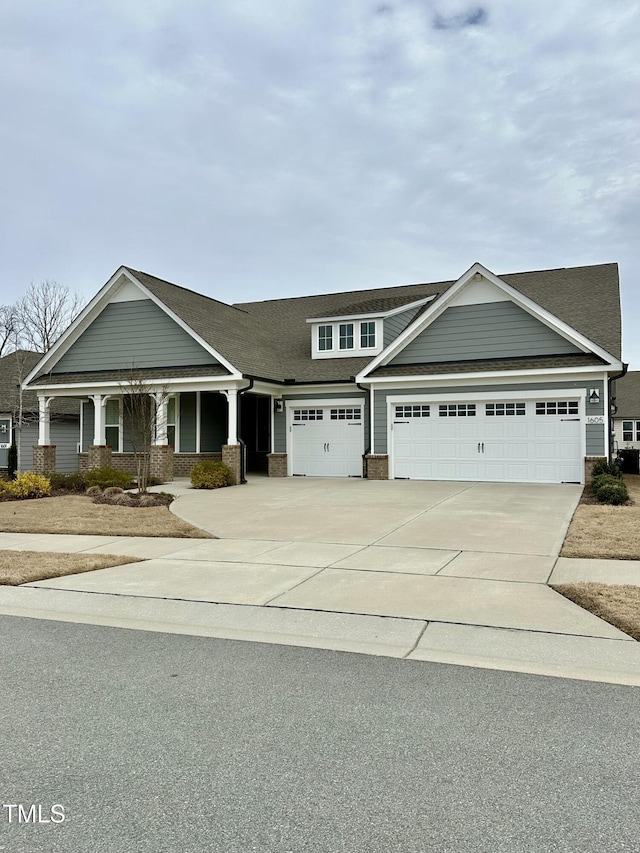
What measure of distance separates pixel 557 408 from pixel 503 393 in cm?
153

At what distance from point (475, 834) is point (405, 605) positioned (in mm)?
3805

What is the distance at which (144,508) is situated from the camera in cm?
1523

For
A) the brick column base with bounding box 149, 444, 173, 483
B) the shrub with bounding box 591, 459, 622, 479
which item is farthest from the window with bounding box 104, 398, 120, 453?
the shrub with bounding box 591, 459, 622, 479

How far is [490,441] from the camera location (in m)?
20.1

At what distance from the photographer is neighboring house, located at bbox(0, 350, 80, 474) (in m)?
→ 28.5

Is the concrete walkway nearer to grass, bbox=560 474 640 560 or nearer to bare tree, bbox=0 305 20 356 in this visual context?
grass, bbox=560 474 640 560

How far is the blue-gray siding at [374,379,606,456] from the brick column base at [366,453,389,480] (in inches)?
9.3

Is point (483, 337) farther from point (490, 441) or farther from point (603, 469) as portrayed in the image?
point (603, 469)

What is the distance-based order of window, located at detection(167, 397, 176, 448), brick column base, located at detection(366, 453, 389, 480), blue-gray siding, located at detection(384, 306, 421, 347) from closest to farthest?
1. brick column base, located at detection(366, 453, 389, 480)
2. blue-gray siding, located at detection(384, 306, 421, 347)
3. window, located at detection(167, 397, 176, 448)

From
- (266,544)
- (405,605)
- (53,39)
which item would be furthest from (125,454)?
(405,605)

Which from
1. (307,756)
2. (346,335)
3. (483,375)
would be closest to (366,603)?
(307,756)

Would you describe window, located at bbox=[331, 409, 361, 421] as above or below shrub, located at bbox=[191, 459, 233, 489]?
above

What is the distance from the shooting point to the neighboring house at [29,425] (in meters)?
28.5

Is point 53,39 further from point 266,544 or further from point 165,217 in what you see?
point 165,217
